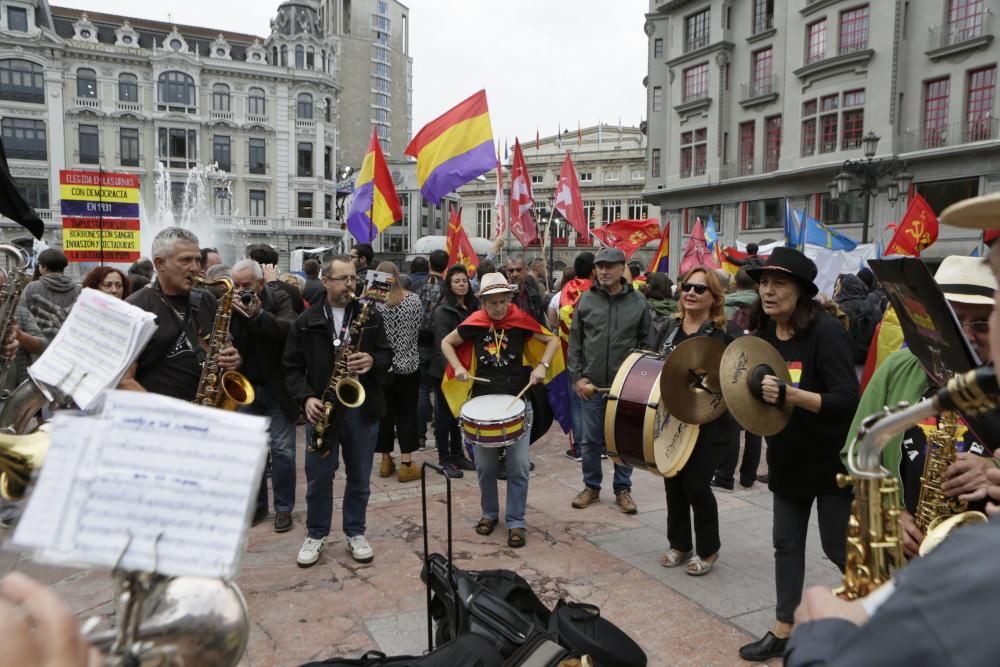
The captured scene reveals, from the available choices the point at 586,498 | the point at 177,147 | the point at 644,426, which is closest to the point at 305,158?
the point at 177,147

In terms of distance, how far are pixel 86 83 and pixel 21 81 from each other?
402 centimetres

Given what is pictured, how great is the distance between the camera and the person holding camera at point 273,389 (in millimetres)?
5574

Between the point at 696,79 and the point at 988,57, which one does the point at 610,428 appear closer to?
the point at 988,57

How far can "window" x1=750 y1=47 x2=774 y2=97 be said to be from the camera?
31.1m

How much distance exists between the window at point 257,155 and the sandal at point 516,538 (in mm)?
54075

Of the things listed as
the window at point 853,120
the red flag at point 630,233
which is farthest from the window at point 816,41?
the red flag at point 630,233

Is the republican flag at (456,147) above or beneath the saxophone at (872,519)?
above

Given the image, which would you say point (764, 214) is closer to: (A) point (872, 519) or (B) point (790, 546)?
(B) point (790, 546)

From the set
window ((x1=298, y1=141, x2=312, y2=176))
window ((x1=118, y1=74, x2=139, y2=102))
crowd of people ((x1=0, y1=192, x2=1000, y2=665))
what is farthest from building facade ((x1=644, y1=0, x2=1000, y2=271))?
window ((x1=118, y1=74, x2=139, y2=102))

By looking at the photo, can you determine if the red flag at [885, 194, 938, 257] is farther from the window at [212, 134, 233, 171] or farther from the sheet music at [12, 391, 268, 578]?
the window at [212, 134, 233, 171]

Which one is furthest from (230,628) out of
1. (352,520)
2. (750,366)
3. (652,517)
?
(652,517)

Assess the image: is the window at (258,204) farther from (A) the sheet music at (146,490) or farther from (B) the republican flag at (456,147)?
(A) the sheet music at (146,490)

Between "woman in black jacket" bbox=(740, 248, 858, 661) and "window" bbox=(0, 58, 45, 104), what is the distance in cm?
5778

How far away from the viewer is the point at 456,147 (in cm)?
972
